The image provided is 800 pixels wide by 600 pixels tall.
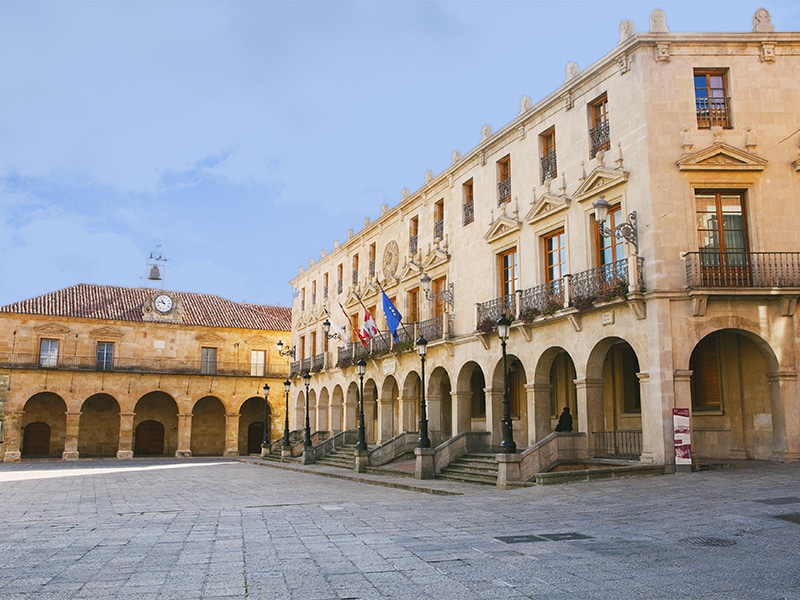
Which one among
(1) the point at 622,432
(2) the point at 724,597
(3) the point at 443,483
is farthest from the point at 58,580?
(1) the point at 622,432

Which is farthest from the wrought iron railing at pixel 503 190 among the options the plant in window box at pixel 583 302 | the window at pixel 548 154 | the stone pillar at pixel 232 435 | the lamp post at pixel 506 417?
the stone pillar at pixel 232 435

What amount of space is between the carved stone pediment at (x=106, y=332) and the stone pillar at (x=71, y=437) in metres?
5.17

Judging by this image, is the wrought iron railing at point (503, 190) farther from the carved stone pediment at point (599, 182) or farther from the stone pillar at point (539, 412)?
the stone pillar at point (539, 412)

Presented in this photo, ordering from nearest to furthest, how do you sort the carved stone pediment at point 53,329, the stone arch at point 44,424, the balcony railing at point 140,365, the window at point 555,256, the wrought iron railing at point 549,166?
the window at point 555,256 < the wrought iron railing at point 549,166 < the balcony railing at point 140,365 < the carved stone pediment at point 53,329 < the stone arch at point 44,424

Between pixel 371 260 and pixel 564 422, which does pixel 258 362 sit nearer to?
pixel 371 260

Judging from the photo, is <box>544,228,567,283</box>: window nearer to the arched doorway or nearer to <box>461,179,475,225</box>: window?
the arched doorway

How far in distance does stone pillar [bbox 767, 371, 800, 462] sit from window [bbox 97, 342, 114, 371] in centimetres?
3875

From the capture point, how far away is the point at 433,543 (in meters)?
9.10

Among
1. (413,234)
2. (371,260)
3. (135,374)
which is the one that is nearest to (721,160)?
(413,234)

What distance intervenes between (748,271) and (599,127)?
5.47 metres

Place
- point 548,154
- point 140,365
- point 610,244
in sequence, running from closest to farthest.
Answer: point 610,244
point 548,154
point 140,365

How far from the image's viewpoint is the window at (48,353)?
4309cm

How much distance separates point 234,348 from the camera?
48906mm

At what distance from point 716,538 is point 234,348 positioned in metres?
42.8
